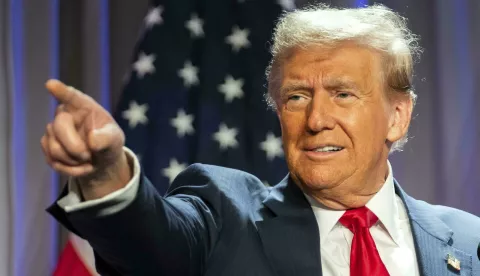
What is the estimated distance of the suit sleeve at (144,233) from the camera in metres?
1.14

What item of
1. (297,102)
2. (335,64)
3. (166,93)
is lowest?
(166,93)

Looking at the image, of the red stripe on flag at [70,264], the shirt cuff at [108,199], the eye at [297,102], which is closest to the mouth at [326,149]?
the eye at [297,102]

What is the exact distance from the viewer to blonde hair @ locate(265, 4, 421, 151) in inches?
67.9

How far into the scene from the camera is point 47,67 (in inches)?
101

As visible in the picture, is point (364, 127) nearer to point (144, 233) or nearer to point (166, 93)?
A: point (144, 233)

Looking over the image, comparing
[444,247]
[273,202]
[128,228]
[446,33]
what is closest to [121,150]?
[128,228]

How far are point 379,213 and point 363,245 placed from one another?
13 cm

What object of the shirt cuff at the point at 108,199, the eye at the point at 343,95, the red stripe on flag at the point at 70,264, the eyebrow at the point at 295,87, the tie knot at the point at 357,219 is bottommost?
the red stripe on flag at the point at 70,264

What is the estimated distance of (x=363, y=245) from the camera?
64.9 inches

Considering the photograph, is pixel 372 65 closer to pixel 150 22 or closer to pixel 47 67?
pixel 150 22

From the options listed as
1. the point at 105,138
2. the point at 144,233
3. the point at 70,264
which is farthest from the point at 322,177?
the point at 70,264

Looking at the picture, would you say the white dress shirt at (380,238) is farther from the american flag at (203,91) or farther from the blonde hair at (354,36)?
the american flag at (203,91)

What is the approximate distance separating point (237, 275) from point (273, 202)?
0.24m

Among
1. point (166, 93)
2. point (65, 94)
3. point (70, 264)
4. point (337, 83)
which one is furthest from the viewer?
point (166, 93)
